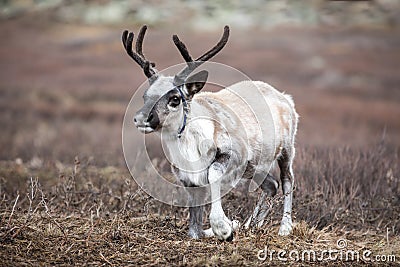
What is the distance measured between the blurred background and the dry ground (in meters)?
0.10

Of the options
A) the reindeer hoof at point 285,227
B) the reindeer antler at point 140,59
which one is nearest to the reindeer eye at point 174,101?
the reindeer antler at point 140,59

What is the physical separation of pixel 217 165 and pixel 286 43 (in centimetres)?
2765

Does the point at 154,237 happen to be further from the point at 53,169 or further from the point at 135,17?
the point at 135,17

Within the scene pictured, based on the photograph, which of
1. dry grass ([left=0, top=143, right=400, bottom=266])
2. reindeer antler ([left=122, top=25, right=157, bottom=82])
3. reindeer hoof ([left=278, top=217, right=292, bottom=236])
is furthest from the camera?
reindeer hoof ([left=278, top=217, right=292, bottom=236])

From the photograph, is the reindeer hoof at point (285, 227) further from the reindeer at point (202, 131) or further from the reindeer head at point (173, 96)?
the reindeer head at point (173, 96)

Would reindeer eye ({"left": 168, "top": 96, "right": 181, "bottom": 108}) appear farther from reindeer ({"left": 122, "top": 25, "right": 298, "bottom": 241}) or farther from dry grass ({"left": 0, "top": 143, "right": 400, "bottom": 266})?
dry grass ({"left": 0, "top": 143, "right": 400, "bottom": 266})

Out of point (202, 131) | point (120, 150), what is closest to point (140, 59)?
point (202, 131)

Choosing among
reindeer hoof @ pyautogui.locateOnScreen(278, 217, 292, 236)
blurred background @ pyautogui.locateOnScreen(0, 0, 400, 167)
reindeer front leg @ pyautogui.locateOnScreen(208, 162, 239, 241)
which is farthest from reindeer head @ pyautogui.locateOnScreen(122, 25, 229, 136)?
blurred background @ pyautogui.locateOnScreen(0, 0, 400, 167)

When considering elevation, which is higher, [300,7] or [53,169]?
[53,169]

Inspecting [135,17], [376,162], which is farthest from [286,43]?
[376,162]

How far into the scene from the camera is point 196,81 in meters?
6.57

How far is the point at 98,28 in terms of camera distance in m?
33.9

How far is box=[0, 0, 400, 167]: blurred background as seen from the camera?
25500 mm

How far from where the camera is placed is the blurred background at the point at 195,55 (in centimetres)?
2550
